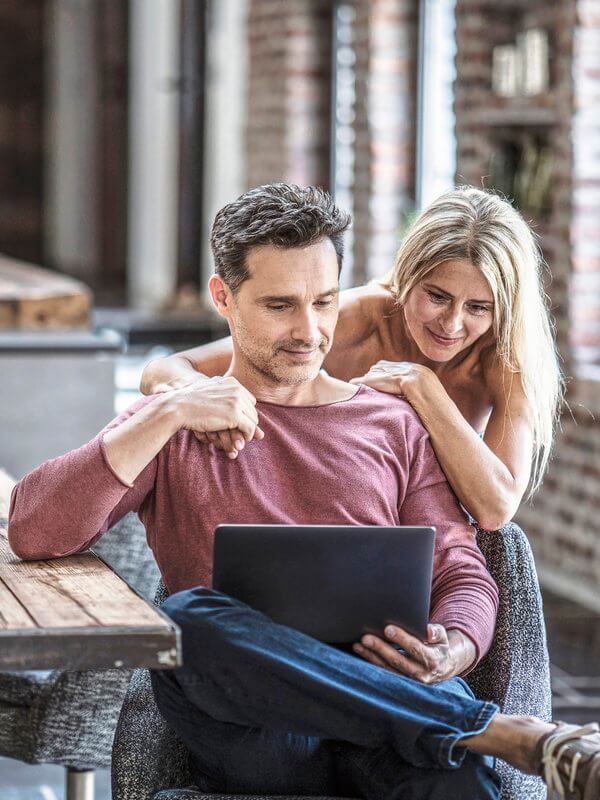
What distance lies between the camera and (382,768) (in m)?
1.92

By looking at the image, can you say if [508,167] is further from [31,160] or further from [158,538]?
[31,160]

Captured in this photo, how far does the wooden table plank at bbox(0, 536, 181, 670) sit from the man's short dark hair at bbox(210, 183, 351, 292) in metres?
0.53

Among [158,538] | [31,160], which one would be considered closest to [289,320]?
[158,538]

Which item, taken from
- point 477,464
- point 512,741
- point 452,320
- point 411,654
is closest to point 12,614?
point 411,654

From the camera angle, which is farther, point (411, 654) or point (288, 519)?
point (288, 519)

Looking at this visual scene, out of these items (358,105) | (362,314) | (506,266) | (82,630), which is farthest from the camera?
(358,105)

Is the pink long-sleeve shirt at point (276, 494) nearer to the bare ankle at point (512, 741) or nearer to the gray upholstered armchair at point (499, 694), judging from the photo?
the gray upholstered armchair at point (499, 694)

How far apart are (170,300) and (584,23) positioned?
4.15 meters

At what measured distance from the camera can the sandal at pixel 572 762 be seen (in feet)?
5.86

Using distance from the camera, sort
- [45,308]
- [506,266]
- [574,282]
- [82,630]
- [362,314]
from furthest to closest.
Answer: [574,282]
[45,308]
[362,314]
[506,266]
[82,630]

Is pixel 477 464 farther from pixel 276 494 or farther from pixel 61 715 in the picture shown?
pixel 61 715

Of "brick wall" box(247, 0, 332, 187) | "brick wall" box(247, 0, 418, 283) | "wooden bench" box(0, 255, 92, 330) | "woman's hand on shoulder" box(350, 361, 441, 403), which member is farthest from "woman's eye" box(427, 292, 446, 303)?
"brick wall" box(247, 0, 332, 187)

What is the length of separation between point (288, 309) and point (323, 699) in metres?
0.58

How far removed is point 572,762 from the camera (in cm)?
181
